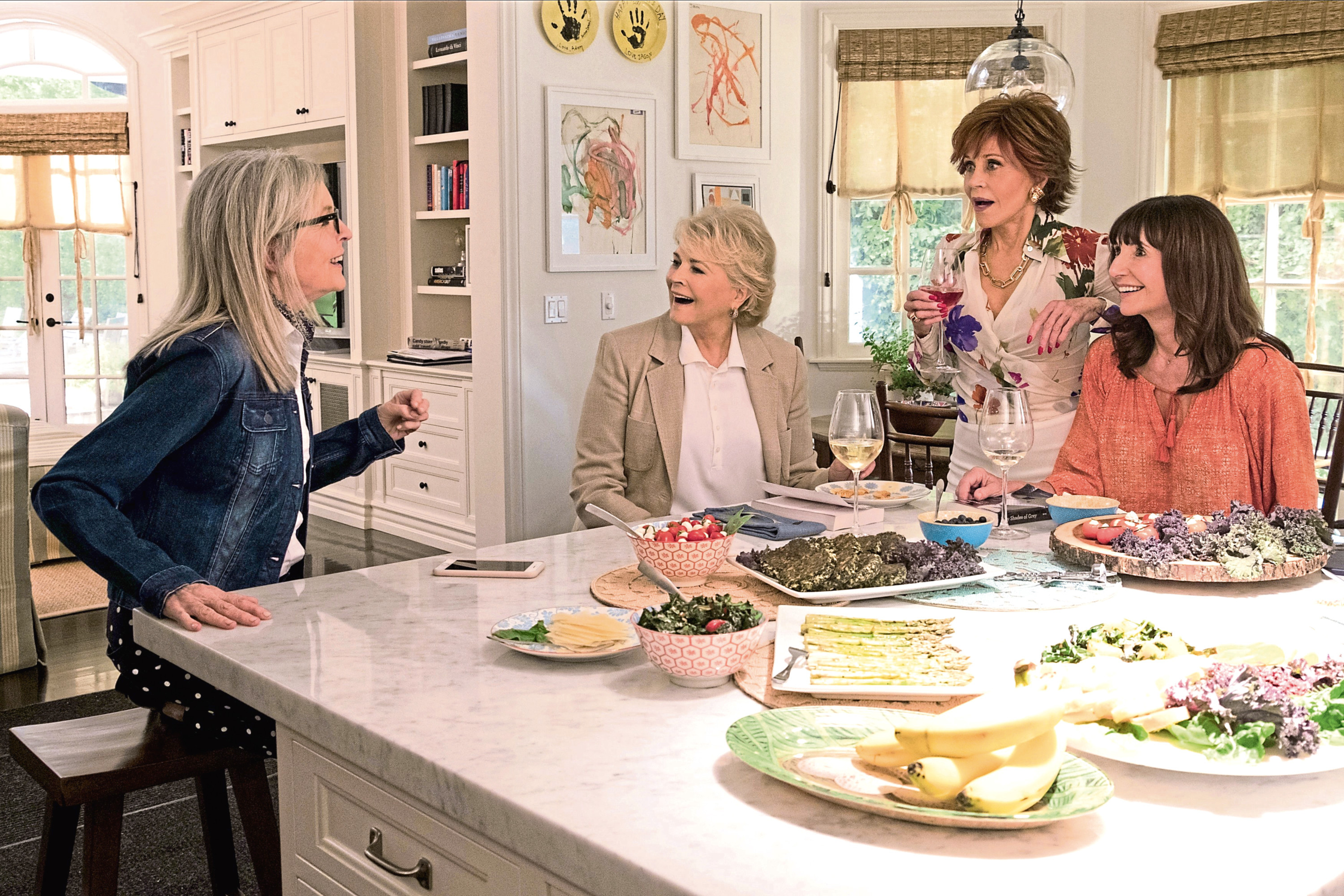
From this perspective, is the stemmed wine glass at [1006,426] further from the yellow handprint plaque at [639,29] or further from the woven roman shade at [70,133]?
the woven roman shade at [70,133]

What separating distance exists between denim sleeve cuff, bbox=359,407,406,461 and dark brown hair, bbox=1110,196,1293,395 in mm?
1284

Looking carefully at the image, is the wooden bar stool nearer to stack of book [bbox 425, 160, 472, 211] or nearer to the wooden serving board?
the wooden serving board

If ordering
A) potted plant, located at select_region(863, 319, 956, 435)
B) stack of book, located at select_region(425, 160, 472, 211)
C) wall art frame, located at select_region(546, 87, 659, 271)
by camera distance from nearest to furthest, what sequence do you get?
wall art frame, located at select_region(546, 87, 659, 271), potted plant, located at select_region(863, 319, 956, 435), stack of book, located at select_region(425, 160, 472, 211)

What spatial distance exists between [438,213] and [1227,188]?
354 centimetres

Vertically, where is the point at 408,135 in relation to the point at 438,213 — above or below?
above

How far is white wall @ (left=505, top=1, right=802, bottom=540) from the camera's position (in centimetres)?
423

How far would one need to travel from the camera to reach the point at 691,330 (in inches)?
108

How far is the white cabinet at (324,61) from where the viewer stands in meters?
5.87

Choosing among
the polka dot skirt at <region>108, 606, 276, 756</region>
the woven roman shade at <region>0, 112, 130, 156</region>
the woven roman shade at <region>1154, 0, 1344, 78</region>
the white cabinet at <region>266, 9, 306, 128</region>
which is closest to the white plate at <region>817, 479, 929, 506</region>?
→ the polka dot skirt at <region>108, 606, 276, 756</region>

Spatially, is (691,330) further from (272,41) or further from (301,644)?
(272,41)

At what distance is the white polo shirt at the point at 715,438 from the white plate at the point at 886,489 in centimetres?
47

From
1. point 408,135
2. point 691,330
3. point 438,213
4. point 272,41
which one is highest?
point 272,41

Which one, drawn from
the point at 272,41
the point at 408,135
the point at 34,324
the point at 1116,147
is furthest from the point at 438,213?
the point at 34,324

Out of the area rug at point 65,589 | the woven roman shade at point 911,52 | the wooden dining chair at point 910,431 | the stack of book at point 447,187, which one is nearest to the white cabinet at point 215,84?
the stack of book at point 447,187
